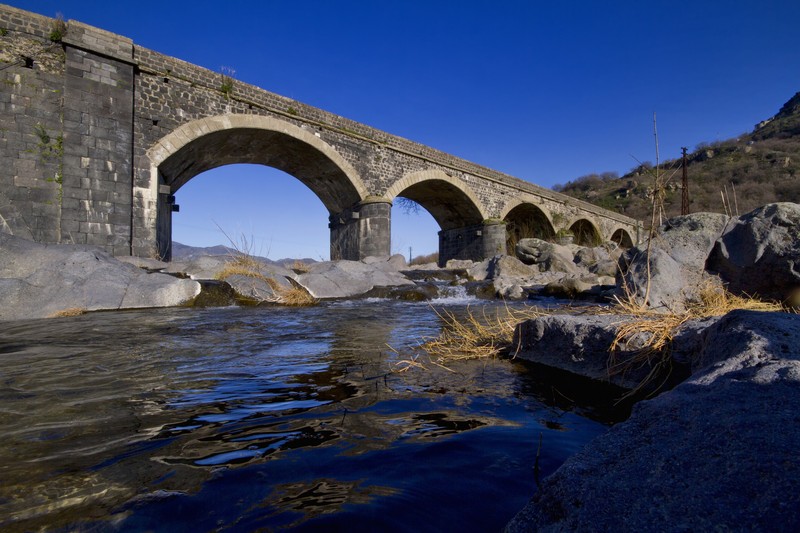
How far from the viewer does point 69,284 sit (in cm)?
572

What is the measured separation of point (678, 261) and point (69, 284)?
7584 millimetres

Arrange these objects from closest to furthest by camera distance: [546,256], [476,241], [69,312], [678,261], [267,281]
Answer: [678,261] < [69,312] < [267,281] < [546,256] < [476,241]

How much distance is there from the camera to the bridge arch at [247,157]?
958cm


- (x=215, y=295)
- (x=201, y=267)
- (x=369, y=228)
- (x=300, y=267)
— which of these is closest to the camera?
(x=215, y=295)

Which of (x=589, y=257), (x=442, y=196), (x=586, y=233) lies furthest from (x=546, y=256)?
(x=586, y=233)

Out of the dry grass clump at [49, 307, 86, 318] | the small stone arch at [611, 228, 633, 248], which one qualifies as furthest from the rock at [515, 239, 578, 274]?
the small stone arch at [611, 228, 633, 248]

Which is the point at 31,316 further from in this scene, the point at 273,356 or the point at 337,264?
the point at 337,264

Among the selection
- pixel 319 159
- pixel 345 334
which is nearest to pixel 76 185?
pixel 319 159

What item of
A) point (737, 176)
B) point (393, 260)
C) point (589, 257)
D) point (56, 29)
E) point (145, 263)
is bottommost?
point (145, 263)

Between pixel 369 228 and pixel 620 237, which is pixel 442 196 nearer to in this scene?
pixel 369 228

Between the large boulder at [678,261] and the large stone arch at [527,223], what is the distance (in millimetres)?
16199

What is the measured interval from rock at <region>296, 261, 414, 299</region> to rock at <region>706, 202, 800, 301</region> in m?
6.40

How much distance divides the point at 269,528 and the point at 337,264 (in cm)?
920

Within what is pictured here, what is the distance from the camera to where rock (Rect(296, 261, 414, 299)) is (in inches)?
331
